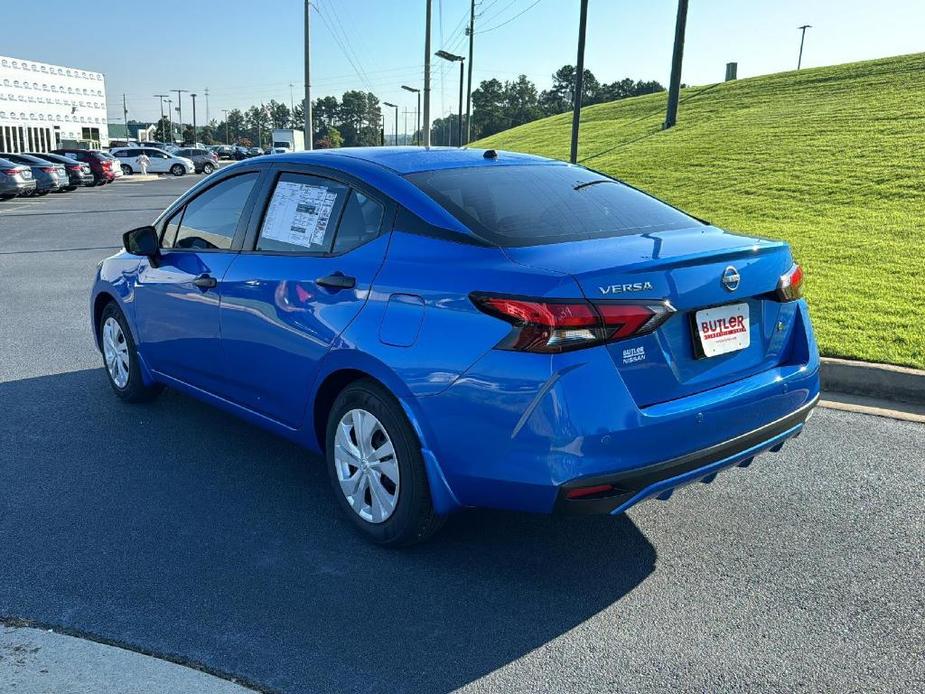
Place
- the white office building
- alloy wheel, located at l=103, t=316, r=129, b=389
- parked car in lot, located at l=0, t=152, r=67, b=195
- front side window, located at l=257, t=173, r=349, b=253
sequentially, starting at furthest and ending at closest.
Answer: the white office building → parked car in lot, located at l=0, t=152, r=67, b=195 → alloy wheel, located at l=103, t=316, r=129, b=389 → front side window, located at l=257, t=173, r=349, b=253

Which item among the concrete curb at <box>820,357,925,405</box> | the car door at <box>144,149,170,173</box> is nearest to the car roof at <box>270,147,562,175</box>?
the concrete curb at <box>820,357,925,405</box>

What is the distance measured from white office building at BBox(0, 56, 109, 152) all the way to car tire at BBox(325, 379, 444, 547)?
66821 mm

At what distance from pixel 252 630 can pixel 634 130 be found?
32.5m

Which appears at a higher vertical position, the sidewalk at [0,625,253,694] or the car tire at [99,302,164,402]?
the car tire at [99,302,164,402]

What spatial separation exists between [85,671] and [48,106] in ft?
263

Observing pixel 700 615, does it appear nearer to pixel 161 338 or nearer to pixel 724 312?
pixel 724 312

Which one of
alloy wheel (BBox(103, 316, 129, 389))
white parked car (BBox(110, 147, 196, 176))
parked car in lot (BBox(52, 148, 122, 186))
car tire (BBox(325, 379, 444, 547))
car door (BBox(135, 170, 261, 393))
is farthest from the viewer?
white parked car (BBox(110, 147, 196, 176))

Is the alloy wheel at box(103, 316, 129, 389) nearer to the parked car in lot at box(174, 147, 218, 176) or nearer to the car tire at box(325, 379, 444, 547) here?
the car tire at box(325, 379, 444, 547)

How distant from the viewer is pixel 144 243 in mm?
4891

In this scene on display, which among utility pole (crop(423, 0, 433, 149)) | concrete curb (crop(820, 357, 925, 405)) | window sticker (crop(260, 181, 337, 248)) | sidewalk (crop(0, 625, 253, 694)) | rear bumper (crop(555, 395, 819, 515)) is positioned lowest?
sidewalk (crop(0, 625, 253, 694))

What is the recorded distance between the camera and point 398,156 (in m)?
4.16

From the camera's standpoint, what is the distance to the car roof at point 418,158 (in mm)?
3996

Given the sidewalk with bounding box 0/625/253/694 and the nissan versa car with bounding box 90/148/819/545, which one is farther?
the nissan versa car with bounding box 90/148/819/545

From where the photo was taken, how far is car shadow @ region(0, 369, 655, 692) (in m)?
2.92
